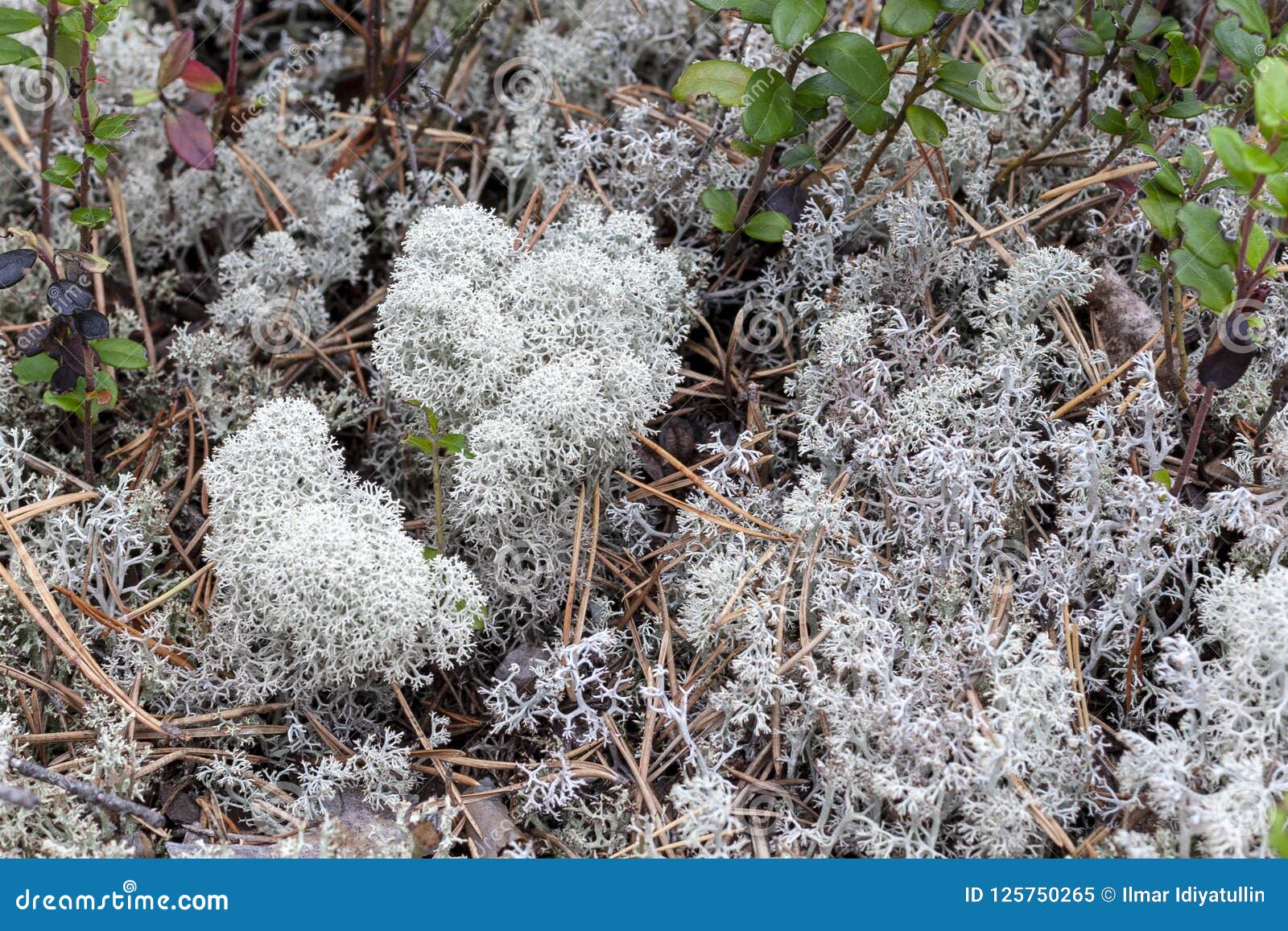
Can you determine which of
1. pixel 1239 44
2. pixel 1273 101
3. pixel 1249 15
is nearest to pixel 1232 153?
pixel 1273 101

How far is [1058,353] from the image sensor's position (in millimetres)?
3246

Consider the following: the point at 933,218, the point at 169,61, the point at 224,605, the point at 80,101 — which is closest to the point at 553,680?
the point at 224,605

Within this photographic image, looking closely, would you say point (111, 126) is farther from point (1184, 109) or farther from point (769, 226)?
point (1184, 109)

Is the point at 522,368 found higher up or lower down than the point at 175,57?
lower down

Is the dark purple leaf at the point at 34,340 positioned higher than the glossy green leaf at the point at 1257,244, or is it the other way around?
the glossy green leaf at the point at 1257,244

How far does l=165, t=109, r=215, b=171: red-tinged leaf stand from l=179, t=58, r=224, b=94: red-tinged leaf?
0.11 metres

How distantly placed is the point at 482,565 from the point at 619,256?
3.49 feet

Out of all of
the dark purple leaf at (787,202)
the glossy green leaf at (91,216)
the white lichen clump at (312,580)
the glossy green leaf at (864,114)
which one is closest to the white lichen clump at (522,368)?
the white lichen clump at (312,580)

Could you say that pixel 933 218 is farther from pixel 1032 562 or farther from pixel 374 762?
pixel 374 762

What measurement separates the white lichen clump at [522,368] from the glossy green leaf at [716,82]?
52 centimetres

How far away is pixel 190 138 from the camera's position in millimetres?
3572

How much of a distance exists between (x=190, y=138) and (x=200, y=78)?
0.21 meters

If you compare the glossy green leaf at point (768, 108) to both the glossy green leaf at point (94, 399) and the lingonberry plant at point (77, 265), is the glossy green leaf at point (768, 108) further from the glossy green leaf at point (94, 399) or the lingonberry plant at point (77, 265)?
the glossy green leaf at point (94, 399)

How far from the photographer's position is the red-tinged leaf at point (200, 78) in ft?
11.7
